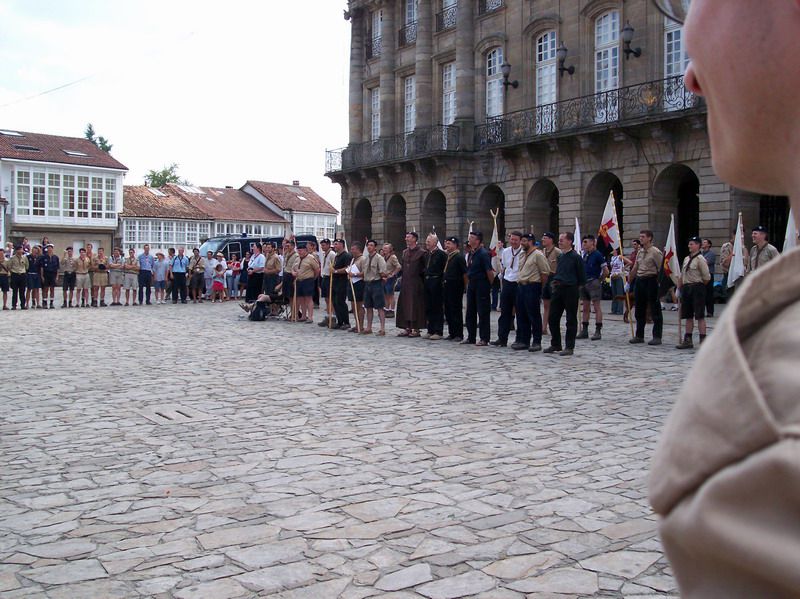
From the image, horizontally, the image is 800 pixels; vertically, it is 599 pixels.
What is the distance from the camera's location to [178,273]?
29797 millimetres

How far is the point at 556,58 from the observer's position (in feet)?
102

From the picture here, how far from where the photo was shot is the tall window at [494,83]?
3378 cm

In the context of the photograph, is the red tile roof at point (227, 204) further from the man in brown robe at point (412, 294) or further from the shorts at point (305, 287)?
the man in brown robe at point (412, 294)

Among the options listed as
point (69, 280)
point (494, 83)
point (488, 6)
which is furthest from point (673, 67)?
point (69, 280)

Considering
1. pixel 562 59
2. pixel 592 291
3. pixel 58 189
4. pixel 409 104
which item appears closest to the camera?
pixel 592 291

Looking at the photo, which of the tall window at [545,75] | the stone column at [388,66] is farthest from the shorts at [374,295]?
the stone column at [388,66]

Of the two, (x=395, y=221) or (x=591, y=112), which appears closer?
(x=591, y=112)

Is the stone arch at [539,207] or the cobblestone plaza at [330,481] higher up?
the stone arch at [539,207]

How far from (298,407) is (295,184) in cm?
7321

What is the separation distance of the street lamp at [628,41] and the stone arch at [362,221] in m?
17.0

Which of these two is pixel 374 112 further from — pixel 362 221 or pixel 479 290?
pixel 479 290

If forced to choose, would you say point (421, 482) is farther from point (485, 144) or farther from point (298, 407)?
point (485, 144)

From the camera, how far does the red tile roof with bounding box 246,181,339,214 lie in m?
74.4

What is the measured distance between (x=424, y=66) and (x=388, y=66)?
3.30m
